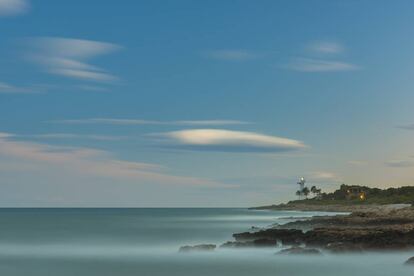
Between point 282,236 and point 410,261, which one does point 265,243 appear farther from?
point 410,261

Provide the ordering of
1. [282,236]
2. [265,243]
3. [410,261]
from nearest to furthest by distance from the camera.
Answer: [410,261]
[265,243]
[282,236]

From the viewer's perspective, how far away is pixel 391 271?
3117 centimetres

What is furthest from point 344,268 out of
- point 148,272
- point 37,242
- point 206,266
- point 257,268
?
point 37,242

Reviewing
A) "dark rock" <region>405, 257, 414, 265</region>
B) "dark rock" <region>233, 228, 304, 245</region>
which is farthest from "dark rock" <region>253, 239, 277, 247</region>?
"dark rock" <region>405, 257, 414, 265</region>

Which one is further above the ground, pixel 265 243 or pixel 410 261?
pixel 265 243

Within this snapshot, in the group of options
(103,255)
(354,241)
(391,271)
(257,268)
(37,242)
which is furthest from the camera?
(37,242)

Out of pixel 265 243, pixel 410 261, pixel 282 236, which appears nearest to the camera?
pixel 410 261

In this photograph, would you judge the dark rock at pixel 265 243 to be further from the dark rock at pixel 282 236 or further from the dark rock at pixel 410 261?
the dark rock at pixel 410 261

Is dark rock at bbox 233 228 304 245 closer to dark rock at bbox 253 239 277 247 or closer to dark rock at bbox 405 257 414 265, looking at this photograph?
dark rock at bbox 253 239 277 247

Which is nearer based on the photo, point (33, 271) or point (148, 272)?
point (148, 272)

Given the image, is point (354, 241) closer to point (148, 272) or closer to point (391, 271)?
point (391, 271)

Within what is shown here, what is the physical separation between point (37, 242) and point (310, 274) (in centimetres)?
4028

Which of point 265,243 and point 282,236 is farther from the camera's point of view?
point 282,236

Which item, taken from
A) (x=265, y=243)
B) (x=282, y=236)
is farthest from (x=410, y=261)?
(x=282, y=236)
